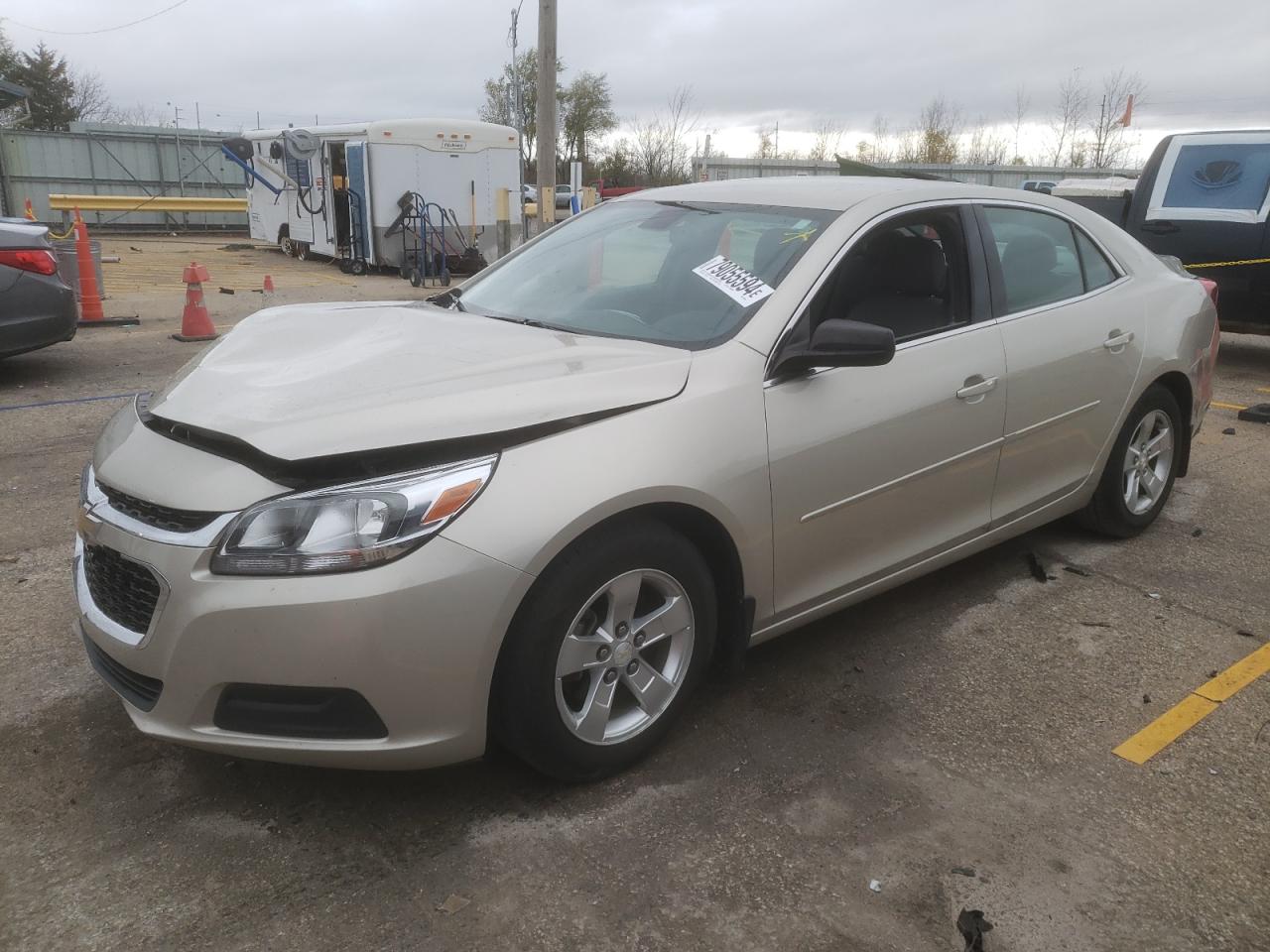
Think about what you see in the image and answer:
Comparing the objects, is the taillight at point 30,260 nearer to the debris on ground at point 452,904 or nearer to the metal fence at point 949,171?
the debris on ground at point 452,904

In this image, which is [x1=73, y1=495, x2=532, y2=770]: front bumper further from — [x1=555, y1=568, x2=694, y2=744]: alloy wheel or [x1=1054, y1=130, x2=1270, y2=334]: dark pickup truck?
[x1=1054, y1=130, x2=1270, y2=334]: dark pickup truck

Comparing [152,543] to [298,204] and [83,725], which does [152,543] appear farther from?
[298,204]

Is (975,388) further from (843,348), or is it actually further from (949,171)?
(949,171)

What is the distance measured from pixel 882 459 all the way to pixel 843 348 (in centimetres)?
48

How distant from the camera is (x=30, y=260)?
24.4 feet

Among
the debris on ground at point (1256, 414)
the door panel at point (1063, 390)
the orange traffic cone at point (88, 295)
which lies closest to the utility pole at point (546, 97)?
the orange traffic cone at point (88, 295)

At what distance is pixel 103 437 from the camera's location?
2.97 metres

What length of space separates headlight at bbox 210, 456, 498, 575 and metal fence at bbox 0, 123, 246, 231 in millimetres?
27908

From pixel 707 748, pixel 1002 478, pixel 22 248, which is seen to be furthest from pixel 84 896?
pixel 22 248

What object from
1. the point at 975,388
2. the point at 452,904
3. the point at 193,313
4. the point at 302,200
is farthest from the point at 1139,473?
the point at 302,200

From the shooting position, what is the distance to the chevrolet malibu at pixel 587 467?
2.35 metres

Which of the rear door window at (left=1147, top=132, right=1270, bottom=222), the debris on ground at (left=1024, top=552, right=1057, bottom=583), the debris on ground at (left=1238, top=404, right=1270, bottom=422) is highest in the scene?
the rear door window at (left=1147, top=132, right=1270, bottom=222)

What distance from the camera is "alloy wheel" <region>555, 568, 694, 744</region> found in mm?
2650

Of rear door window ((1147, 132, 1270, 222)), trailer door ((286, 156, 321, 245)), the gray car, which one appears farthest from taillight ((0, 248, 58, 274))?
trailer door ((286, 156, 321, 245))
